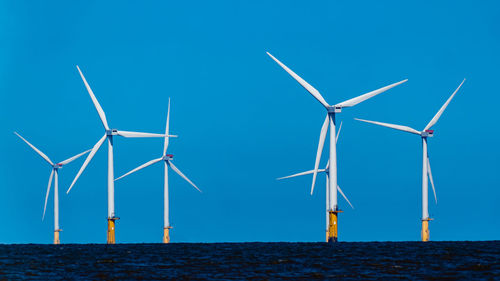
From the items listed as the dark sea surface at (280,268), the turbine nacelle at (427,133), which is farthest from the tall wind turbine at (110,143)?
the dark sea surface at (280,268)

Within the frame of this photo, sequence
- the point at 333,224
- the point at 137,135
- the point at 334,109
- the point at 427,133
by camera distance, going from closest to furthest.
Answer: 1. the point at 334,109
2. the point at 333,224
3. the point at 137,135
4. the point at 427,133

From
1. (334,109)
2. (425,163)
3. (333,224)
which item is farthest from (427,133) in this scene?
(333,224)

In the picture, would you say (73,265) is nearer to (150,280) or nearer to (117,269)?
(117,269)

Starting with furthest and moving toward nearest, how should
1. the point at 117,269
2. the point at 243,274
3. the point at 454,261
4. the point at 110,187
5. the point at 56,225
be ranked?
1. the point at 56,225
2. the point at 110,187
3. the point at 454,261
4. the point at 117,269
5. the point at 243,274

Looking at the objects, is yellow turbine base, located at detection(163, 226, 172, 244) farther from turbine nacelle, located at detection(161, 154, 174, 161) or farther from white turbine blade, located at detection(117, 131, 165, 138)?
white turbine blade, located at detection(117, 131, 165, 138)

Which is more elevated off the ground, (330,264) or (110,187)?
(110,187)

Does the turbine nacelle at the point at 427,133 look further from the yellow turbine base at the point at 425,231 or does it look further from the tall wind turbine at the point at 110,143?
the tall wind turbine at the point at 110,143

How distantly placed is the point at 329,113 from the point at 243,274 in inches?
2381

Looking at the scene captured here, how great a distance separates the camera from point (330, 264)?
77688 mm

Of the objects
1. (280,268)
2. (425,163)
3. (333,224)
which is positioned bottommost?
(280,268)

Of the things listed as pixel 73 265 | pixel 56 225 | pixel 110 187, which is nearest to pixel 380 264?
pixel 73 265

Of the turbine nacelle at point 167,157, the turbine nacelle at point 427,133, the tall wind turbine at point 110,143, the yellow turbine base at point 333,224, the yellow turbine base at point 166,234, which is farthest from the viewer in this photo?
the yellow turbine base at point 166,234

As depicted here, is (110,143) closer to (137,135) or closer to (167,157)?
(137,135)

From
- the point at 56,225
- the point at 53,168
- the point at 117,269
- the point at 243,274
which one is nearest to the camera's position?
the point at 243,274
